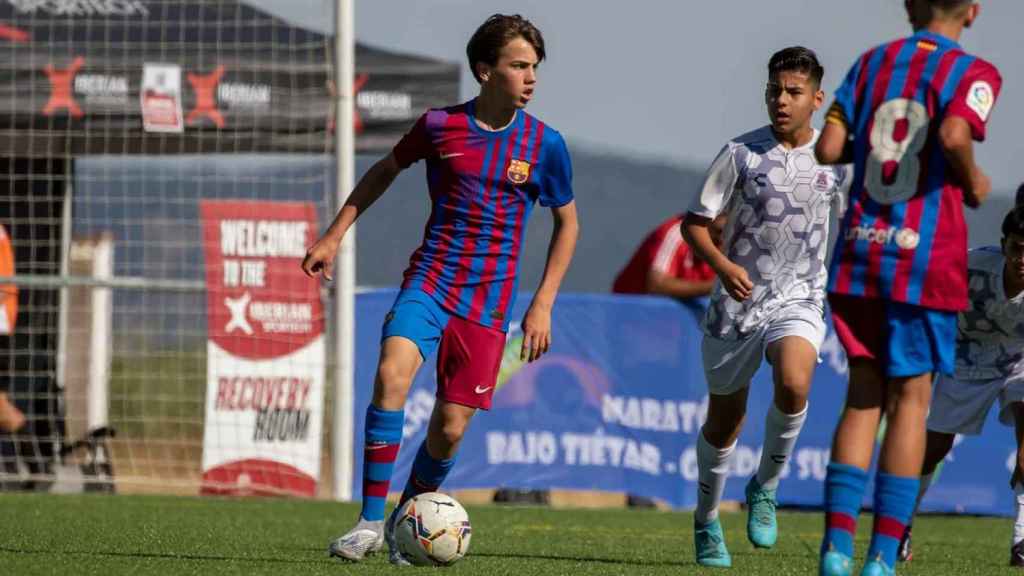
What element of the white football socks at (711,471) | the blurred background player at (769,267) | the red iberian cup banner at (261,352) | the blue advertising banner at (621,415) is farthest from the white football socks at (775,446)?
the red iberian cup banner at (261,352)

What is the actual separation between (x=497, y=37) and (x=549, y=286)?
0.94 meters

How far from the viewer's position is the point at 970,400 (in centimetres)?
823

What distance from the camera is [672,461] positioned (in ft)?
39.6

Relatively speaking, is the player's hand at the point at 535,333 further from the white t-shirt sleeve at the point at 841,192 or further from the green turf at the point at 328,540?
the white t-shirt sleeve at the point at 841,192

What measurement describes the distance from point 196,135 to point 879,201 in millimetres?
8188

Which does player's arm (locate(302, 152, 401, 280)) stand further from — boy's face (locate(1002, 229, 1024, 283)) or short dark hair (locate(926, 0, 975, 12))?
boy's face (locate(1002, 229, 1024, 283))

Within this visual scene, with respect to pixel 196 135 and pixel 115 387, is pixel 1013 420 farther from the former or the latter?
pixel 115 387

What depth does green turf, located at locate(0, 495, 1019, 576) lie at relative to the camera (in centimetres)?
625

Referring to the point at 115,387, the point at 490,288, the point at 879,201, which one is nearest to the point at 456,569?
the point at 490,288

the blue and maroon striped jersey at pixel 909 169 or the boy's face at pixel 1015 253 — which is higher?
the blue and maroon striped jersey at pixel 909 169

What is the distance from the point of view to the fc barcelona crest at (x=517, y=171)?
6.68m

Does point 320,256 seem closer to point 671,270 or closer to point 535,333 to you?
point 535,333

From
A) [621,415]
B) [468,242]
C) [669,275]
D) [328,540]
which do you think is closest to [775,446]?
[468,242]

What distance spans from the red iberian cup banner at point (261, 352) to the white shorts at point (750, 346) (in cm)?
536
